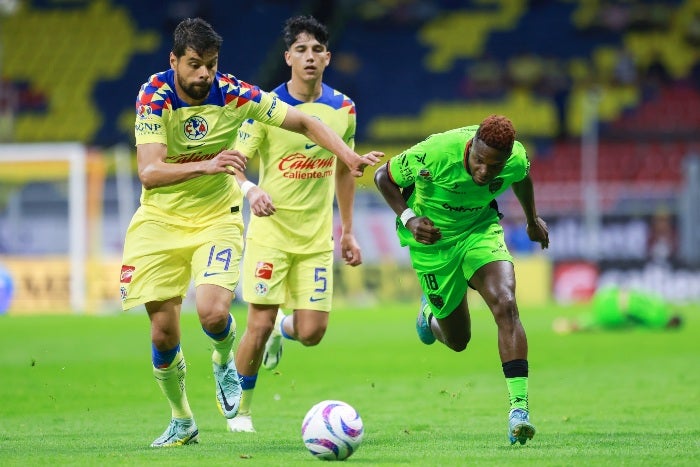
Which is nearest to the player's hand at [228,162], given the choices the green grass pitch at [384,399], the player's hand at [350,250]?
the green grass pitch at [384,399]

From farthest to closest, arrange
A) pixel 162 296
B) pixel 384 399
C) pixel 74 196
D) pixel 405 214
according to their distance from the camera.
A: 1. pixel 74 196
2. pixel 384 399
3. pixel 405 214
4. pixel 162 296

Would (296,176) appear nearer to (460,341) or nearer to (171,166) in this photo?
(460,341)

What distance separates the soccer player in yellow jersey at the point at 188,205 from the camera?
305 inches

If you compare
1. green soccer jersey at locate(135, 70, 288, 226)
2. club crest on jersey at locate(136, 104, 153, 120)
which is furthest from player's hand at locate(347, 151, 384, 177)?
club crest on jersey at locate(136, 104, 153, 120)

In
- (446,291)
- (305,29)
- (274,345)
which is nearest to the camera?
(446,291)

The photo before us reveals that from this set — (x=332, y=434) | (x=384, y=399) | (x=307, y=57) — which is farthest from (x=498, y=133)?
(x=384, y=399)

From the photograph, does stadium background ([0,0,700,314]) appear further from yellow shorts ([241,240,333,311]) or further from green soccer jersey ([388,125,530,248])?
green soccer jersey ([388,125,530,248])

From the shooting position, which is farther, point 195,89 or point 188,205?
point 188,205

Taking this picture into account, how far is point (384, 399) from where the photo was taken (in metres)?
11.2

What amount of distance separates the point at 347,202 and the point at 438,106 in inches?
1067

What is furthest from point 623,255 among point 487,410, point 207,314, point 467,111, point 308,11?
point 207,314

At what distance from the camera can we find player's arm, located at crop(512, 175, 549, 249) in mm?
8383

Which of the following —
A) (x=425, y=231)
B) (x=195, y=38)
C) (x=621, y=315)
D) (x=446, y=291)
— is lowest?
(x=621, y=315)

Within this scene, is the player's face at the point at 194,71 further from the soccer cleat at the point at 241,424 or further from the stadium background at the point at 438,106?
the stadium background at the point at 438,106
